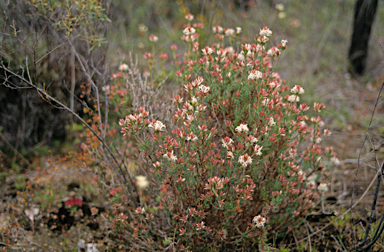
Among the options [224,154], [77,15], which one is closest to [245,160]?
[224,154]

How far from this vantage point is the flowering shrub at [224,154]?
1.83 metres

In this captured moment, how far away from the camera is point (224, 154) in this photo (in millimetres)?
2180

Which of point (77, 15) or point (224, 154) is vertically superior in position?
point (77, 15)

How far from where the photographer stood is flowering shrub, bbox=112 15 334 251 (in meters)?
1.83

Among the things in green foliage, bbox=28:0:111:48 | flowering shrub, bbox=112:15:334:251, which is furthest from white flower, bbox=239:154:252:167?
green foliage, bbox=28:0:111:48

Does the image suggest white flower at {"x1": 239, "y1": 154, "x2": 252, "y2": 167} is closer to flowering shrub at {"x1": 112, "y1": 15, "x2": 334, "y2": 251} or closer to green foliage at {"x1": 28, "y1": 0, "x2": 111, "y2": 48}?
flowering shrub at {"x1": 112, "y1": 15, "x2": 334, "y2": 251}

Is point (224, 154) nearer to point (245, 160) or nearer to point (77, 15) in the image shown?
point (245, 160)

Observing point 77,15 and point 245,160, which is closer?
point 245,160

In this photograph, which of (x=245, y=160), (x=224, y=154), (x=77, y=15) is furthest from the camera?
(x=77, y=15)

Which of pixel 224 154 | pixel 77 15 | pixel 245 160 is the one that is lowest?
pixel 245 160

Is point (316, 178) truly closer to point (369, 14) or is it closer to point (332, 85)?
point (332, 85)

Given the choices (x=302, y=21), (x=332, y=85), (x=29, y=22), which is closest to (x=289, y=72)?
(x=332, y=85)

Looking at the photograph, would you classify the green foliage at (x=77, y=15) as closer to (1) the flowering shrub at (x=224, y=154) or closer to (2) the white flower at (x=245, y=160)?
(1) the flowering shrub at (x=224, y=154)

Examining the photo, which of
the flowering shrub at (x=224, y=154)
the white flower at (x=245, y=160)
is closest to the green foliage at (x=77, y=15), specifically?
the flowering shrub at (x=224, y=154)
